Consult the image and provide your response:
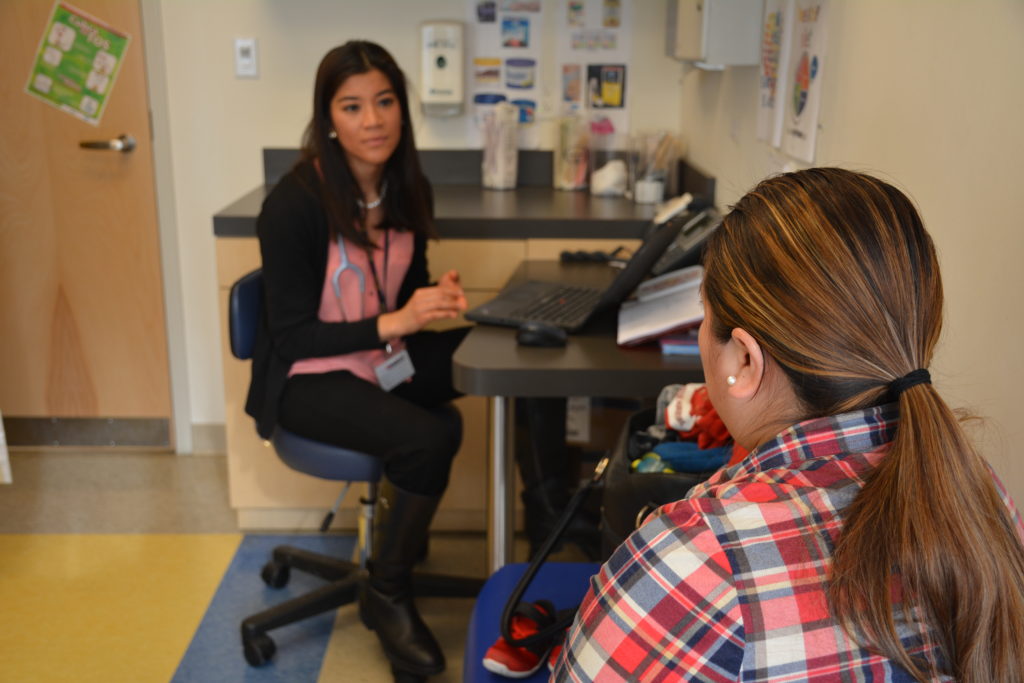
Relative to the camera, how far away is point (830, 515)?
31.4 inches

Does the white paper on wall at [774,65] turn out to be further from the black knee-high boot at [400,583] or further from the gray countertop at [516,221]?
the black knee-high boot at [400,583]

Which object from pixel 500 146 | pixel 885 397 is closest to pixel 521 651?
pixel 885 397

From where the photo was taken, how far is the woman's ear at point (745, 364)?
0.87 metres

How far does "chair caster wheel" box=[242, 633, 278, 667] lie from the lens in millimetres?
2223

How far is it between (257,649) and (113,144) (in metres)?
1.72

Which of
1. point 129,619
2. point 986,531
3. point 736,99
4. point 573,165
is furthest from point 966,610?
point 573,165

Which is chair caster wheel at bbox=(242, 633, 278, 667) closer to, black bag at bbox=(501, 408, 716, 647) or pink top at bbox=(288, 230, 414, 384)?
pink top at bbox=(288, 230, 414, 384)

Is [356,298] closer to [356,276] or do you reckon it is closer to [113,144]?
[356,276]

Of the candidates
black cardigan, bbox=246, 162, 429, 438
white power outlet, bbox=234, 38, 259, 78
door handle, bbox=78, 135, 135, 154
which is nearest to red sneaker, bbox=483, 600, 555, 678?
black cardigan, bbox=246, 162, 429, 438

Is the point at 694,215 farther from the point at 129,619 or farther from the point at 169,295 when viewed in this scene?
the point at 169,295

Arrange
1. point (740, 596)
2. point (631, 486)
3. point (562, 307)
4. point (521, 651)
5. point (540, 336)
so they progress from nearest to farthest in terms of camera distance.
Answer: point (740, 596) < point (521, 651) < point (631, 486) < point (540, 336) < point (562, 307)

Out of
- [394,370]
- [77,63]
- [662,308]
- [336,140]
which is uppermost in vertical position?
[77,63]

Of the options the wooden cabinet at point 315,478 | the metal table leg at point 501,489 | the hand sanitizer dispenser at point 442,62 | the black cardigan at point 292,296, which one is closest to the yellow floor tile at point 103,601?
the wooden cabinet at point 315,478

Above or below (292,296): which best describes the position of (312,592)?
below
